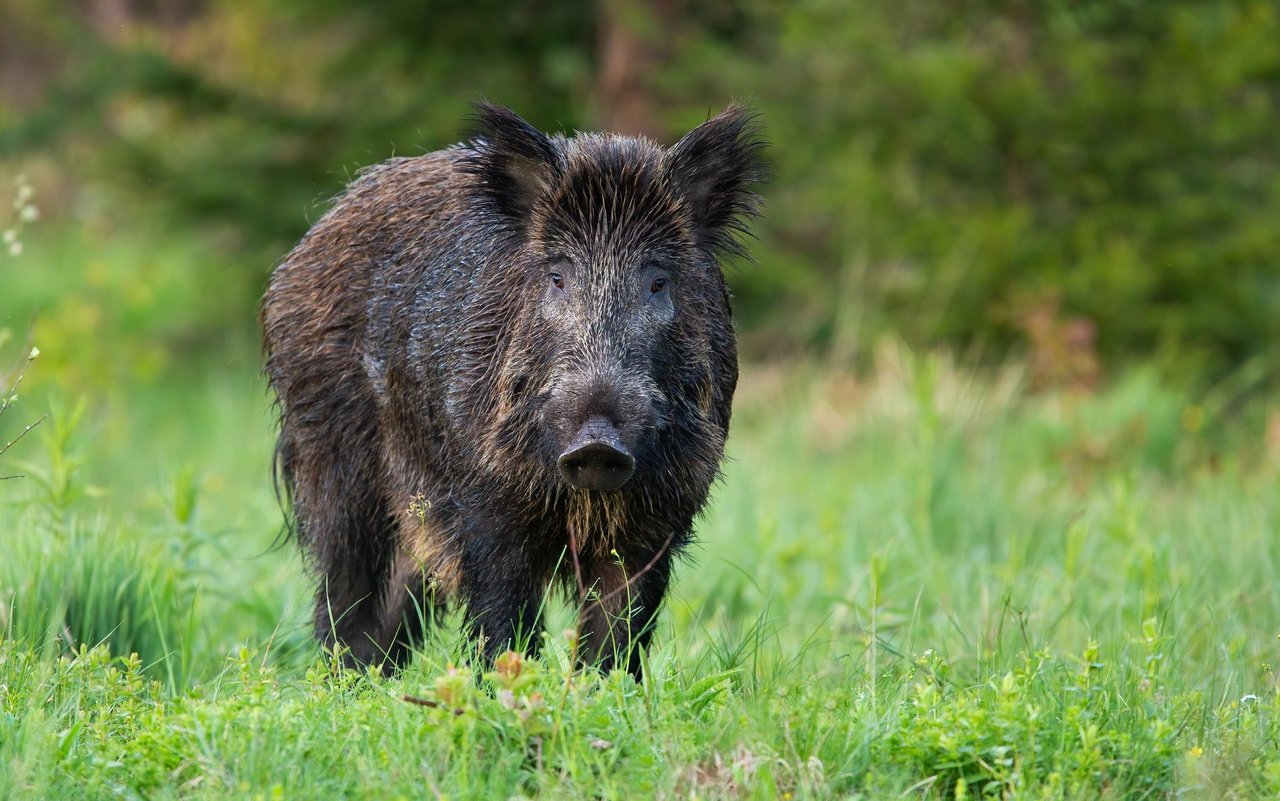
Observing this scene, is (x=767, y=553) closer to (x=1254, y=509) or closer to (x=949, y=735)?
(x=1254, y=509)

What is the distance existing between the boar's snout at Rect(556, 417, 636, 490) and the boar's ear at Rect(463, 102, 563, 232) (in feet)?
2.98

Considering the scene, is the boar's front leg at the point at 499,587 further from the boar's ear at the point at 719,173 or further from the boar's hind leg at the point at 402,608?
the boar's ear at the point at 719,173

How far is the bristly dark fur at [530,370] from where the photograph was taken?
4.04 meters

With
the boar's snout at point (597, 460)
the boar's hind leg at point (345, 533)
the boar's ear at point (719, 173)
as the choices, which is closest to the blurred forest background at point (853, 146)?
the boar's hind leg at point (345, 533)

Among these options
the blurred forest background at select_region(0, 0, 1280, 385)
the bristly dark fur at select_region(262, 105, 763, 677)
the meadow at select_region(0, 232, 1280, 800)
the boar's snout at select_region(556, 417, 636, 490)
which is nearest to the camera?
the meadow at select_region(0, 232, 1280, 800)

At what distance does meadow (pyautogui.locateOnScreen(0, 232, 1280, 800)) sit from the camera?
3.24 meters

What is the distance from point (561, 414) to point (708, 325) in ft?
2.12

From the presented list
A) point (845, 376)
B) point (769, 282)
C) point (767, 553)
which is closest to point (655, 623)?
point (767, 553)

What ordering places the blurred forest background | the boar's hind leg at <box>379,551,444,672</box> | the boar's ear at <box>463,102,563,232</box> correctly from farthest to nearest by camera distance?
the blurred forest background → the boar's hind leg at <box>379,551,444,672</box> → the boar's ear at <box>463,102,563,232</box>

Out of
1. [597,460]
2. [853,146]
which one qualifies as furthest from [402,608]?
[853,146]

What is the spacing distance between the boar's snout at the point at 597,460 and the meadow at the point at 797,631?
0.40 m

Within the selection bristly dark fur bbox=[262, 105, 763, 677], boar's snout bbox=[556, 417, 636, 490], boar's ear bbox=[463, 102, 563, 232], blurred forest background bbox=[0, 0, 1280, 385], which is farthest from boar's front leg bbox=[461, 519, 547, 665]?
blurred forest background bbox=[0, 0, 1280, 385]

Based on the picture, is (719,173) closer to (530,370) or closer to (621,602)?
(530,370)

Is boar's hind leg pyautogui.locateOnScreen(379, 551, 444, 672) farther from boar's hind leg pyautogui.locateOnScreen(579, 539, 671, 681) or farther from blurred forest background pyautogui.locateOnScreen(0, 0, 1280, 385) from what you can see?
blurred forest background pyautogui.locateOnScreen(0, 0, 1280, 385)
